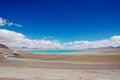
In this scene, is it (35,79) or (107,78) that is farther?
(107,78)

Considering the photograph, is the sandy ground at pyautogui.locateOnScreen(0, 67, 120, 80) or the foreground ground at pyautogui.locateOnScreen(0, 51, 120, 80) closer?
the sandy ground at pyautogui.locateOnScreen(0, 67, 120, 80)

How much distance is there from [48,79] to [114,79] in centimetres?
796

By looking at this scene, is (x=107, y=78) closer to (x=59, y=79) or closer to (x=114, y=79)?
(x=114, y=79)

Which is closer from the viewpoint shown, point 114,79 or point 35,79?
point 35,79

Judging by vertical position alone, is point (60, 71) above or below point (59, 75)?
above

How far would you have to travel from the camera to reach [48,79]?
23578mm

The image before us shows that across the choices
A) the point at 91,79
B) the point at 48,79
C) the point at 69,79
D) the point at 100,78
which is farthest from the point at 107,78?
the point at 48,79

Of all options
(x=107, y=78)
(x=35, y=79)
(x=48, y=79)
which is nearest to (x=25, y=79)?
(x=35, y=79)

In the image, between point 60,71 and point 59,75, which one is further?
point 60,71

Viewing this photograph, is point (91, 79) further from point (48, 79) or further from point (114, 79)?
point (48, 79)

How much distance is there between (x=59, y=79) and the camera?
2395cm

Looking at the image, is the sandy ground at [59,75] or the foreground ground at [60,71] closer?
the sandy ground at [59,75]

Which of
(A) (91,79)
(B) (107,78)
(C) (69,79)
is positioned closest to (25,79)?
(C) (69,79)

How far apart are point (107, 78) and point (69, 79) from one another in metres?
4.89
